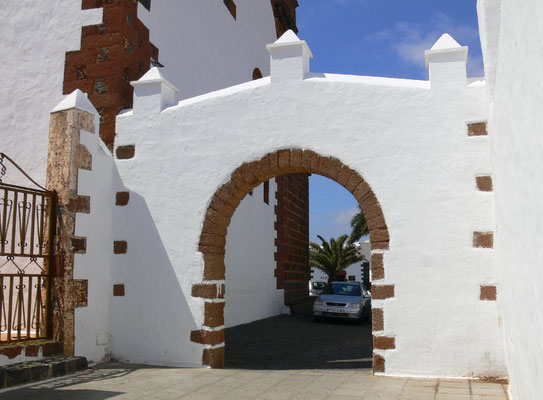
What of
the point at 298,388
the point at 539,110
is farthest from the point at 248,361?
the point at 539,110

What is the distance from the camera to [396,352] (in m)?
6.07

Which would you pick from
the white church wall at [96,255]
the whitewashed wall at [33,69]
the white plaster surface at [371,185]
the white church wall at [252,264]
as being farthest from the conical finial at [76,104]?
the white church wall at [252,264]

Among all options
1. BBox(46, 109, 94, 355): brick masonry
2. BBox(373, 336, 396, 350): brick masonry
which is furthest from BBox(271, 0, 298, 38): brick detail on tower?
BBox(373, 336, 396, 350): brick masonry

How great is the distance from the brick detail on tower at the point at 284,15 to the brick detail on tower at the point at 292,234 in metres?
4.53

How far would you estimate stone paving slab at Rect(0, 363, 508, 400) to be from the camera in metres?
5.10

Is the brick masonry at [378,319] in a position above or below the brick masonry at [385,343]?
above

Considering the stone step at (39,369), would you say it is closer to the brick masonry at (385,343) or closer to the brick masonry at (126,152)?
the brick masonry at (126,152)

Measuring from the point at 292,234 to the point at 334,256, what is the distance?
11226 mm

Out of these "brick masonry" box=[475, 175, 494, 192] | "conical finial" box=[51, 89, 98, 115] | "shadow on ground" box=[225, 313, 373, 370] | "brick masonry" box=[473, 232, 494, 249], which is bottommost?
"shadow on ground" box=[225, 313, 373, 370]

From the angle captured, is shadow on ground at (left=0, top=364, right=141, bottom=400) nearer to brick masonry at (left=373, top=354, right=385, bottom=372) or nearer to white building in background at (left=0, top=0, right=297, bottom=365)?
white building in background at (left=0, top=0, right=297, bottom=365)

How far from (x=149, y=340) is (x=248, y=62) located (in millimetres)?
8402

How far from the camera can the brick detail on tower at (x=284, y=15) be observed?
1609 centimetres

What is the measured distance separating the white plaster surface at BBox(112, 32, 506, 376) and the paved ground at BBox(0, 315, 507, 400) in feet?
1.56

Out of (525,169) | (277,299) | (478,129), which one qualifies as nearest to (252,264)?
(277,299)
